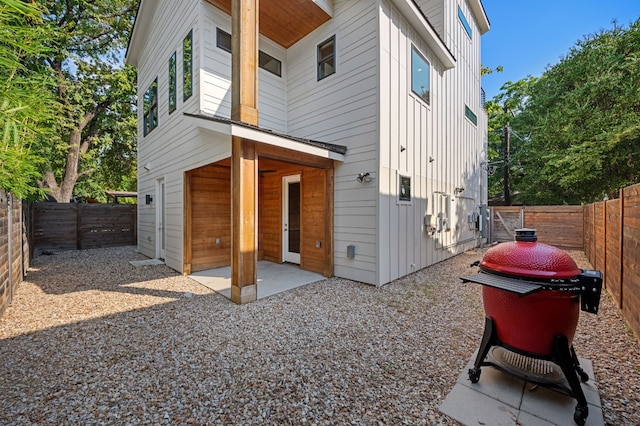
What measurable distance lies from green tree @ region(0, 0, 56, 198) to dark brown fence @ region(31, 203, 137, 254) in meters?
8.19

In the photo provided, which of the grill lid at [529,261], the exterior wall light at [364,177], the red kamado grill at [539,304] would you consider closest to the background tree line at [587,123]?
the exterior wall light at [364,177]

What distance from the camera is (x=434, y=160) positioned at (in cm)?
715

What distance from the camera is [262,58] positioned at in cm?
673

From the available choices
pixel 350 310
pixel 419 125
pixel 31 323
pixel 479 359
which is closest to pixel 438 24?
pixel 419 125

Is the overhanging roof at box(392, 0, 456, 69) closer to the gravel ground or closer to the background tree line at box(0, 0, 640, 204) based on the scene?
the gravel ground

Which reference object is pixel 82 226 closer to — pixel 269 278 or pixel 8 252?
pixel 8 252

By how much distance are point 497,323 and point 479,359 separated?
1.18 ft

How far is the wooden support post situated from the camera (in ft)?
13.7

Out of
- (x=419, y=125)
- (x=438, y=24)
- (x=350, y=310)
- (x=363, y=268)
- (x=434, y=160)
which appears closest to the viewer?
(x=350, y=310)

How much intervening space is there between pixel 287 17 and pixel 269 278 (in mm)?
5906

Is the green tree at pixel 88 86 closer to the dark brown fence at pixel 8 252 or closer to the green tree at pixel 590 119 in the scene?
the dark brown fence at pixel 8 252

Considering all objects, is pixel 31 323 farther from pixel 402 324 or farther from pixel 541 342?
pixel 541 342

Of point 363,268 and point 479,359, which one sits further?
point 363,268

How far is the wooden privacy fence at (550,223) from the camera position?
9703 mm
